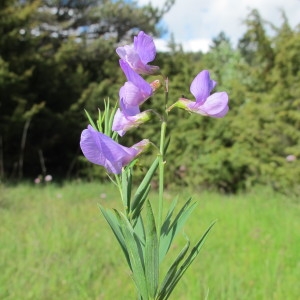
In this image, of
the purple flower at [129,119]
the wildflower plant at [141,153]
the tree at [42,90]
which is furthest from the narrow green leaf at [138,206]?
the tree at [42,90]

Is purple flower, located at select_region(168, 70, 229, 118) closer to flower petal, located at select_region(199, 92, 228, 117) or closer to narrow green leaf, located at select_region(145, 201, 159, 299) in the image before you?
flower petal, located at select_region(199, 92, 228, 117)

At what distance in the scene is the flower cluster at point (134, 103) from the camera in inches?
25.3

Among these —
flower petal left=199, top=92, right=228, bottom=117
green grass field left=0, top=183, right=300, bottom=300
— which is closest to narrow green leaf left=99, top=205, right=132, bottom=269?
flower petal left=199, top=92, right=228, bottom=117

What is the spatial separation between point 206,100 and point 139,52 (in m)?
0.12

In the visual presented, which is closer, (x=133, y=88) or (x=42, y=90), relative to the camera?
(x=133, y=88)

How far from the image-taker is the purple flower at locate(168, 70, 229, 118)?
0.69 meters

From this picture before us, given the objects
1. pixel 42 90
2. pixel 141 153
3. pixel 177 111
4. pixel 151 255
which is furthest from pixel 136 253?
pixel 42 90

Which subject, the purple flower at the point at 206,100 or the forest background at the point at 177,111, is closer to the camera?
the purple flower at the point at 206,100

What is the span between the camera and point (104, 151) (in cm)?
64

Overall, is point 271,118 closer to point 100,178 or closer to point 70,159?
point 100,178

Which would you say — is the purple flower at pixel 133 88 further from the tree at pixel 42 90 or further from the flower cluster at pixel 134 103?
the tree at pixel 42 90

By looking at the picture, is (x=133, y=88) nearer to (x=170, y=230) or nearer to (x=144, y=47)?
(x=144, y=47)

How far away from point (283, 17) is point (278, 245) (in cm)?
406

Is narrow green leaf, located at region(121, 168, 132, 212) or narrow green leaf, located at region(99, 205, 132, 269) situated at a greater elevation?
narrow green leaf, located at region(121, 168, 132, 212)
